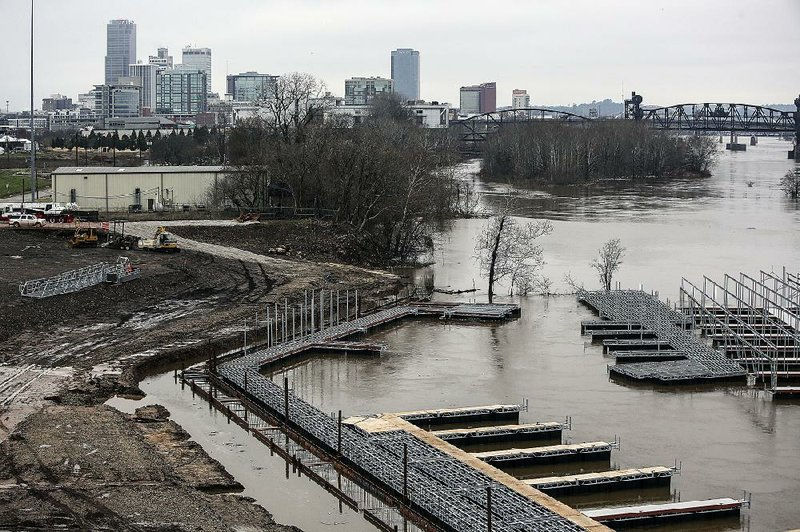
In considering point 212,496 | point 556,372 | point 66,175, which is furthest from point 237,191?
point 212,496

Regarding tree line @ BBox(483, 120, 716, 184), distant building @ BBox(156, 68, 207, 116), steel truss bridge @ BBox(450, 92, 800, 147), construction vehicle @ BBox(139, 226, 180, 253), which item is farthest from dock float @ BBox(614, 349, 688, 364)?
distant building @ BBox(156, 68, 207, 116)

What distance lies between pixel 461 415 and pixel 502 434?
135cm

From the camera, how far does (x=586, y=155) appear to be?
83.6 metres

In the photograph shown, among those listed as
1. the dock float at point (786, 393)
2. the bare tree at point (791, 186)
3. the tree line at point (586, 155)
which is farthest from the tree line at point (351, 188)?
the tree line at point (586, 155)

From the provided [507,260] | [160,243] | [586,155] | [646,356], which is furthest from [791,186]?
[646,356]

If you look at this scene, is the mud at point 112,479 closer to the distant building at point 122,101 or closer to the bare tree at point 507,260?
the bare tree at point 507,260

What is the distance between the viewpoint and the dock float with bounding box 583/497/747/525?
15820 mm

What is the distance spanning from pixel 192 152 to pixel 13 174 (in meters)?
9.71

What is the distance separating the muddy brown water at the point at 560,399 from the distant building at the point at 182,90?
154 m

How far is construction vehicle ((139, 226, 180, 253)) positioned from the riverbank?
0.49 metres

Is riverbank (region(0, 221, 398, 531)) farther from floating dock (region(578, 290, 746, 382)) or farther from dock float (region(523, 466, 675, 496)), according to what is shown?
floating dock (region(578, 290, 746, 382))

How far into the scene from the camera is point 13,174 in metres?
60.5

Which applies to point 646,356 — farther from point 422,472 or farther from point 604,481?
point 422,472

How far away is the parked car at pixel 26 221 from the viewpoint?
38.4 metres
